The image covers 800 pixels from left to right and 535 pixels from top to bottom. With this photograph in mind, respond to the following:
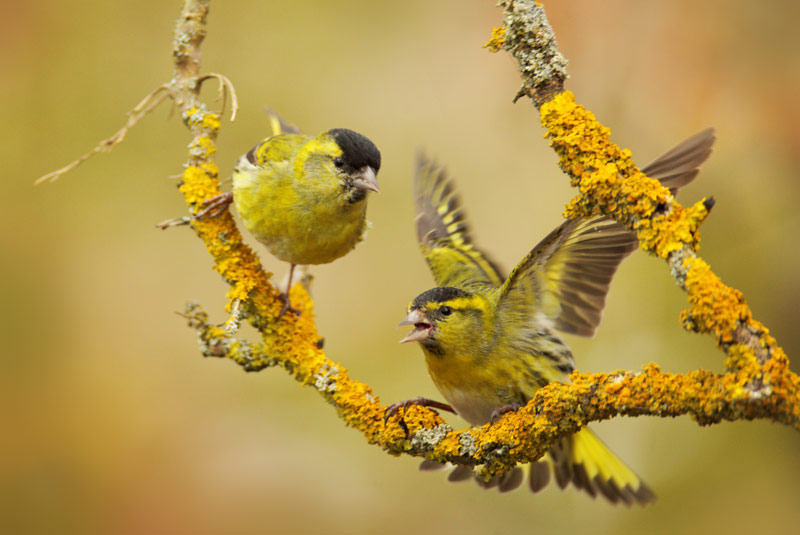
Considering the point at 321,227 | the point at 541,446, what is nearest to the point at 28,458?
the point at 321,227

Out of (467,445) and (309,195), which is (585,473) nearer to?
(467,445)

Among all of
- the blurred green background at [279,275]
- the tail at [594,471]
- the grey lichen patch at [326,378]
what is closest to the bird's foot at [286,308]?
the grey lichen patch at [326,378]

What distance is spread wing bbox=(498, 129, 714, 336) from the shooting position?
322 centimetres

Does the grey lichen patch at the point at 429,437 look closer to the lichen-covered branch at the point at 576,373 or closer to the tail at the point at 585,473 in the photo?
the lichen-covered branch at the point at 576,373

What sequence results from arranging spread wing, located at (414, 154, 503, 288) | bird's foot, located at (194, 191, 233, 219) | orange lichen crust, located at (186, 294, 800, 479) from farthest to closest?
spread wing, located at (414, 154, 503, 288) → bird's foot, located at (194, 191, 233, 219) → orange lichen crust, located at (186, 294, 800, 479)

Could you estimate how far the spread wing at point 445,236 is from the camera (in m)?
4.06

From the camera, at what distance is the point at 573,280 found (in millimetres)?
3369

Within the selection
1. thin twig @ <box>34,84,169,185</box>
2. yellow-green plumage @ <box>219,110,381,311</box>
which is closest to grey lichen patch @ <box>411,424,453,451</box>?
yellow-green plumage @ <box>219,110,381,311</box>

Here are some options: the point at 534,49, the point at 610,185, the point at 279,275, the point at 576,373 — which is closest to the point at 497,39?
the point at 534,49

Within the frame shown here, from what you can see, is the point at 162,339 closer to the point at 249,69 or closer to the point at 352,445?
the point at 352,445

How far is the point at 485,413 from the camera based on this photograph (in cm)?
321

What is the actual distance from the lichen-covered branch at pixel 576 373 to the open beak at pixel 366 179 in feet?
1.93

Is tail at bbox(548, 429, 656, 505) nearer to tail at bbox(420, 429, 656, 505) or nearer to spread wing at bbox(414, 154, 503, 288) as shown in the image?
tail at bbox(420, 429, 656, 505)

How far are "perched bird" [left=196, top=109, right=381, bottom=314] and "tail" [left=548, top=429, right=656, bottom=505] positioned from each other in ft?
4.44
